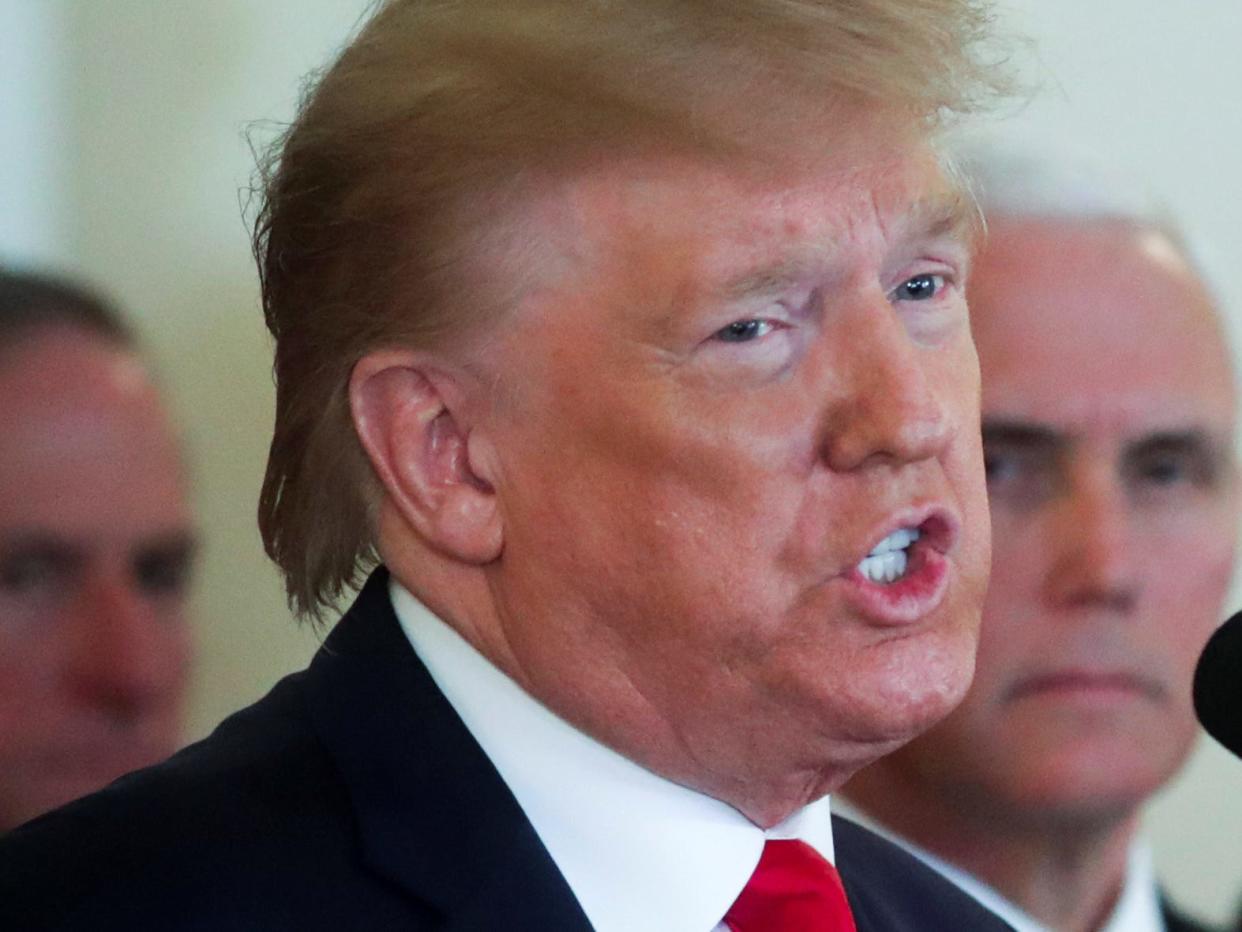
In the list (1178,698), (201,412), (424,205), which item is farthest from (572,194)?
(1178,698)

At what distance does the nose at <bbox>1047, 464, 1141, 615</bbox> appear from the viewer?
2.18 meters

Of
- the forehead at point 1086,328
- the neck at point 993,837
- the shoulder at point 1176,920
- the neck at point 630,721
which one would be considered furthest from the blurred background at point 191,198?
the shoulder at point 1176,920

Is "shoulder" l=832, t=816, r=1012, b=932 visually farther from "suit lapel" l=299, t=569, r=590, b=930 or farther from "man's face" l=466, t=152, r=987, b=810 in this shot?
"suit lapel" l=299, t=569, r=590, b=930

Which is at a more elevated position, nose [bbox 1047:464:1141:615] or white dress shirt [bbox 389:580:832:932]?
white dress shirt [bbox 389:580:832:932]

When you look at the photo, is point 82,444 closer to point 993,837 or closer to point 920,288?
point 920,288

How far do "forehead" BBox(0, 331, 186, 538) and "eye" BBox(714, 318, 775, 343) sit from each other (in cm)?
62

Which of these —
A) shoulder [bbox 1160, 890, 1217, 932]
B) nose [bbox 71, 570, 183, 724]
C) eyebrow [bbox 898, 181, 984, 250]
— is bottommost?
shoulder [bbox 1160, 890, 1217, 932]

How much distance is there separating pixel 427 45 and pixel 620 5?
0.16 meters

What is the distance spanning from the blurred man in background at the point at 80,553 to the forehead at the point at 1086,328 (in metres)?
0.89

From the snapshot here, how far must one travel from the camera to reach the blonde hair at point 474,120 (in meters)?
1.46

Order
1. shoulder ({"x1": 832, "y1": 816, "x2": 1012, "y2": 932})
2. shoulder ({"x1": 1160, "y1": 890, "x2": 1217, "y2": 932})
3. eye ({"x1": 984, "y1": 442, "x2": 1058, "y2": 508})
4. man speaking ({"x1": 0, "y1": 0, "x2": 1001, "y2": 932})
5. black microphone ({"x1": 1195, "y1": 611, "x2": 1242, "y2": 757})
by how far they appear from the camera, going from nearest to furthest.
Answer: black microphone ({"x1": 1195, "y1": 611, "x2": 1242, "y2": 757}) < man speaking ({"x1": 0, "y1": 0, "x2": 1001, "y2": 932}) < shoulder ({"x1": 832, "y1": 816, "x2": 1012, "y2": 932}) < eye ({"x1": 984, "y1": 442, "x2": 1058, "y2": 508}) < shoulder ({"x1": 1160, "y1": 890, "x2": 1217, "y2": 932})

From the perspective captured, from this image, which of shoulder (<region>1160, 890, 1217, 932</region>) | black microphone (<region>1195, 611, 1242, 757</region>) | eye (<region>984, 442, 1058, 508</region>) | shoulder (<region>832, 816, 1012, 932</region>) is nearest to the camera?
black microphone (<region>1195, 611, 1242, 757</region>)

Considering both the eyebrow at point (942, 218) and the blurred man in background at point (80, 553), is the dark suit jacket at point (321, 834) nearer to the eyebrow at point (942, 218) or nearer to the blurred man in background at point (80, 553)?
the blurred man in background at point (80, 553)

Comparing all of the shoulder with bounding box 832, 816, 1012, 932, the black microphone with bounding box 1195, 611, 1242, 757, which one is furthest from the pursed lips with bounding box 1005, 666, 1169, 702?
the black microphone with bounding box 1195, 611, 1242, 757
